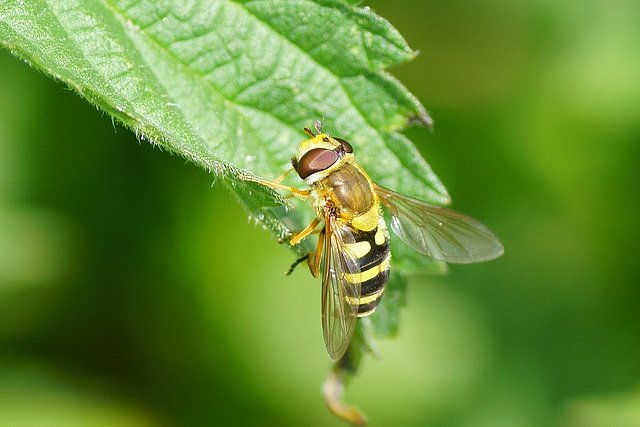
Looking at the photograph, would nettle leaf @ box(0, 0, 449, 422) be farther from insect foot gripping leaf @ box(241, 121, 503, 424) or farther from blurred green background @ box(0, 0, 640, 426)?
blurred green background @ box(0, 0, 640, 426)

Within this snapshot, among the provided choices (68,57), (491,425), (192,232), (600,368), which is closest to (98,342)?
(192,232)

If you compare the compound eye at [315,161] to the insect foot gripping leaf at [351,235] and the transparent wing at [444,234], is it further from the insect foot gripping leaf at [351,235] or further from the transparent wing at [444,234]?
the transparent wing at [444,234]

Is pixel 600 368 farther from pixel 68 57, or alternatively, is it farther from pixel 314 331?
pixel 68 57

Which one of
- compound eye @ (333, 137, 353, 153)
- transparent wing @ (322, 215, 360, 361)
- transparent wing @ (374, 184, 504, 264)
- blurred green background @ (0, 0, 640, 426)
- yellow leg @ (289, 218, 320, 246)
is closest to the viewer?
yellow leg @ (289, 218, 320, 246)

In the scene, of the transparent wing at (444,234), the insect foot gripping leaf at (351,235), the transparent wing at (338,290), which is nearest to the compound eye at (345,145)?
the insect foot gripping leaf at (351,235)

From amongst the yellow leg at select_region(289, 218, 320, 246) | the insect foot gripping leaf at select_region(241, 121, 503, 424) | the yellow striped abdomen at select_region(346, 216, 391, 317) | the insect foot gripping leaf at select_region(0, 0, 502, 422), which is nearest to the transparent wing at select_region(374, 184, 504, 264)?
the insect foot gripping leaf at select_region(241, 121, 503, 424)
